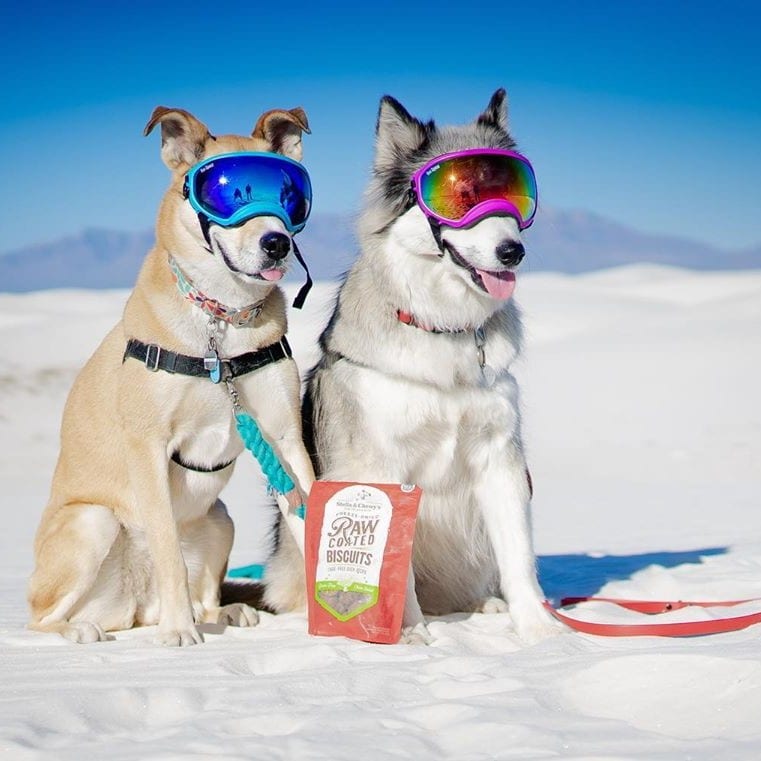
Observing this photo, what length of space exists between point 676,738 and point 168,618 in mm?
2279

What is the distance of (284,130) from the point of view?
4.67m

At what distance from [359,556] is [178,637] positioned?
2.55ft

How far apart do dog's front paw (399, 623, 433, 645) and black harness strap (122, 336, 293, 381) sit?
124 cm

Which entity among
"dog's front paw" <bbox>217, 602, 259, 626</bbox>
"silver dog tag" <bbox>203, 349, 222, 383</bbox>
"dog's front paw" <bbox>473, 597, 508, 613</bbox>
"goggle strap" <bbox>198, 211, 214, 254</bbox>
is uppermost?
"goggle strap" <bbox>198, 211, 214, 254</bbox>

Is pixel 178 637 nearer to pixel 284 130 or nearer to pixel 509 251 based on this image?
pixel 509 251

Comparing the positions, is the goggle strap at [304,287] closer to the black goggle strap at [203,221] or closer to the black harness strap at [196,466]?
the black goggle strap at [203,221]

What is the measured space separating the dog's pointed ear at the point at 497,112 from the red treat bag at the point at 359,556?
5.26 ft

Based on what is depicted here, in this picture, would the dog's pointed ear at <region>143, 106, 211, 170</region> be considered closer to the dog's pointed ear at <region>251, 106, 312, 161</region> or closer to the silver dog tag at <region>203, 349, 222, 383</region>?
the dog's pointed ear at <region>251, 106, 312, 161</region>

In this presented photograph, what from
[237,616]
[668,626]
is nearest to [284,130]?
[237,616]

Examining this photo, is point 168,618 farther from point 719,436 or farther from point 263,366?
point 719,436

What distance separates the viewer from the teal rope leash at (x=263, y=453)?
14.5 feet

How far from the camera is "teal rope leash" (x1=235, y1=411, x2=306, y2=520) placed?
14.5ft

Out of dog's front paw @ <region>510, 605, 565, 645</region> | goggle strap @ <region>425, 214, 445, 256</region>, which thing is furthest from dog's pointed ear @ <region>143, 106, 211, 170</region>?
dog's front paw @ <region>510, 605, 565, 645</region>

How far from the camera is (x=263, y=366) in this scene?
453 centimetres
